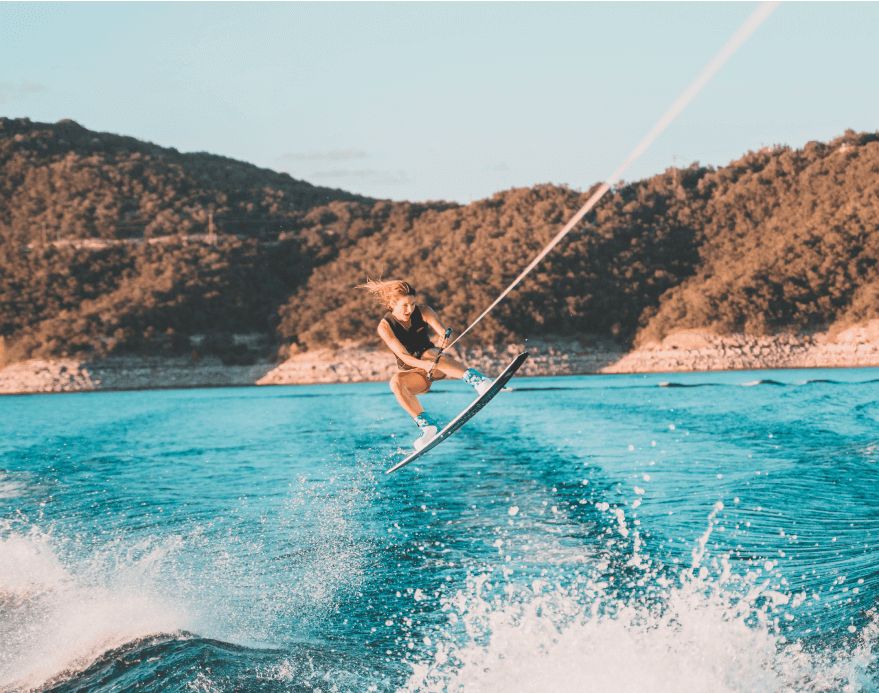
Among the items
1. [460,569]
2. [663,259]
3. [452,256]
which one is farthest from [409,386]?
[663,259]

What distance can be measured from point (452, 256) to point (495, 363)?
14.1 m

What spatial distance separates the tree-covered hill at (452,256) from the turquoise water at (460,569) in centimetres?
3565

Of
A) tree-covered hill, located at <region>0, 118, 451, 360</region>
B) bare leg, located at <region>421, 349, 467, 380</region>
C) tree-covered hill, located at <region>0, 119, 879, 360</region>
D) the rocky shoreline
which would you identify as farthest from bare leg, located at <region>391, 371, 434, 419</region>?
tree-covered hill, located at <region>0, 118, 451, 360</region>

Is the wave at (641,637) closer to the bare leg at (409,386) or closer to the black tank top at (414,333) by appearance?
the bare leg at (409,386)

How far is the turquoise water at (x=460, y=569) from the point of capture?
470 cm

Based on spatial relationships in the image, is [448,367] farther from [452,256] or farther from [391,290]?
[452,256]

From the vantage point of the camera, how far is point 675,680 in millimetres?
4398

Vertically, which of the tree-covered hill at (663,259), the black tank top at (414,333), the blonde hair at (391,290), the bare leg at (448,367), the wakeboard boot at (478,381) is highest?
the tree-covered hill at (663,259)

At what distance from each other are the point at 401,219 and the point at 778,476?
6361 cm

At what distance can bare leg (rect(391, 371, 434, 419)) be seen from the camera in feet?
20.6

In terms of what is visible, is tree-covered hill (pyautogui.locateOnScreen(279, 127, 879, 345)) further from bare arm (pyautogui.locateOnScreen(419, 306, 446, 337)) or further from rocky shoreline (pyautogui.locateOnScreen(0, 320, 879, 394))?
bare arm (pyautogui.locateOnScreen(419, 306, 446, 337))

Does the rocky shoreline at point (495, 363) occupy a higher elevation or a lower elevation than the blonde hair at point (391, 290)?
lower

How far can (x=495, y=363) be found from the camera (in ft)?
156

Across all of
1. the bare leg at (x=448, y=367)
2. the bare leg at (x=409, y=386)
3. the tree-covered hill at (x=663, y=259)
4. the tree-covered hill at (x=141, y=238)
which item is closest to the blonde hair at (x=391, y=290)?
the bare leg at (x=448, y=367)
